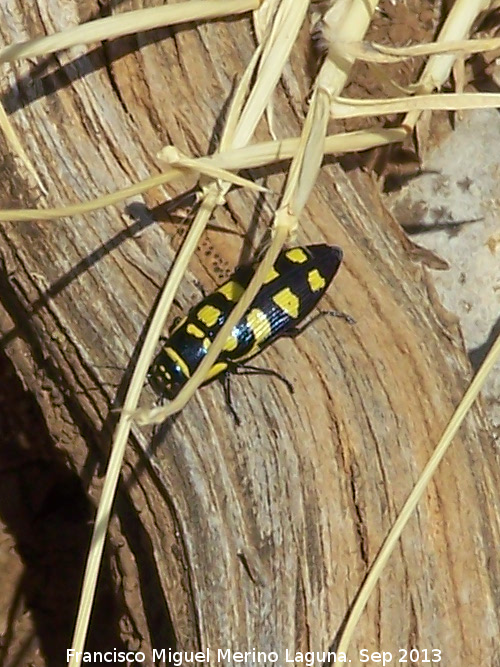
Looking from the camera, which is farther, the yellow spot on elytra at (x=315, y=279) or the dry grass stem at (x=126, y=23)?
the yellow spot on elytra at (x=315, y=279)

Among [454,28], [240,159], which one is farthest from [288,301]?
[454,28]

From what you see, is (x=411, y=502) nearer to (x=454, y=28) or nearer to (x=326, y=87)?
(x=326, y=87)

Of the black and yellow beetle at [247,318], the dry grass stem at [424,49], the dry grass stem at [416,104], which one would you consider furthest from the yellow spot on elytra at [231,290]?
the dry grass stem at [424,49]

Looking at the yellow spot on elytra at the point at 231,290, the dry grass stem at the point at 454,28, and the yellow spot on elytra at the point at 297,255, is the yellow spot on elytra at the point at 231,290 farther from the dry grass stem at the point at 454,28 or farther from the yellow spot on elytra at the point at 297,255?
the dry grass stem at the point at 454,28

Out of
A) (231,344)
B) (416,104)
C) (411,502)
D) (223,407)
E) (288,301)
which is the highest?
(416,104)

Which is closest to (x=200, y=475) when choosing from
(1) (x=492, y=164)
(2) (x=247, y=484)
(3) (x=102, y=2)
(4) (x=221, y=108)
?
(2) (x=247, y=484)

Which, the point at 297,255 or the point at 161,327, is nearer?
the point at 161,327
